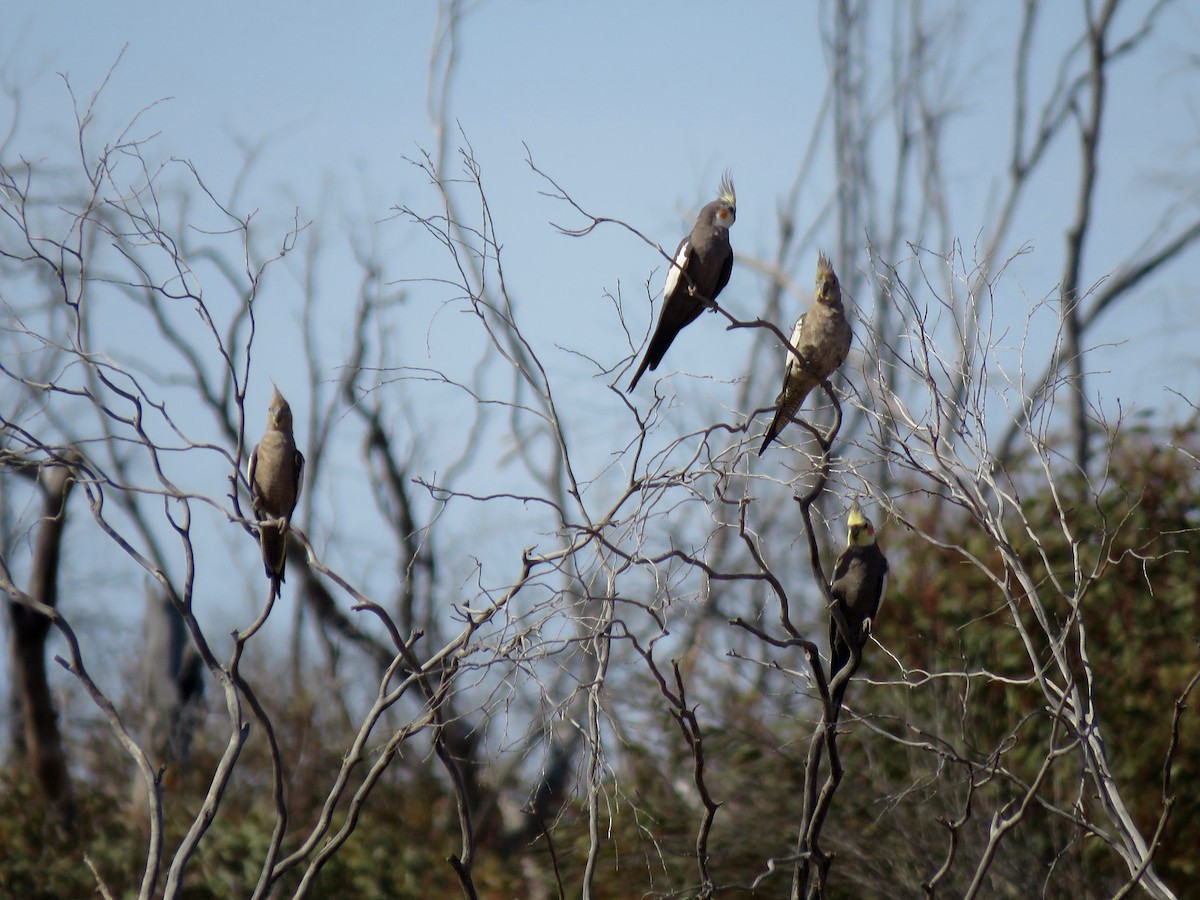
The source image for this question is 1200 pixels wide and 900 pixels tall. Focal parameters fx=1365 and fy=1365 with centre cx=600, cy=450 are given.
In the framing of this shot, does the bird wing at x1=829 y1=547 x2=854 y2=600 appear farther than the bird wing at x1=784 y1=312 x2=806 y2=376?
No

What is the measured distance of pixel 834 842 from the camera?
6.20 metres

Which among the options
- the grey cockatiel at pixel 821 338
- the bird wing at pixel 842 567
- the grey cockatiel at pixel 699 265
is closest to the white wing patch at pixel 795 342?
the grey cockatiel at pixel 821 338

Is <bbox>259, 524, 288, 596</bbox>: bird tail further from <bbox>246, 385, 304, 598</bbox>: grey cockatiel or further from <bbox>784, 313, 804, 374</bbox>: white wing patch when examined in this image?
<bbox>784, 313, 804, 374</bbox>: white wing patch

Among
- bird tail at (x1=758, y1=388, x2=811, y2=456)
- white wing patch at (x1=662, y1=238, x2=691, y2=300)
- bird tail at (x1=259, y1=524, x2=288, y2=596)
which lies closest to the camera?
bird tail at (x1=758, y1=388, x2=811, y2=456)

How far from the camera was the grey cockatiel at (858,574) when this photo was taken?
4.21 meters

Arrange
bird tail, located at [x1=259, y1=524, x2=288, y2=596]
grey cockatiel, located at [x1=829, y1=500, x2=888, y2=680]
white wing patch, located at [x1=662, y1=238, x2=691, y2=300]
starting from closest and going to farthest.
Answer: grey cockatiel, located at [x1=829, y1=500, x2=888, y2=680] < bird tail, located at [x1=259, y1=524, x2=288, y2=596] < white wing patch, located at [x1=662, y1=238, x2=691, y2=300]

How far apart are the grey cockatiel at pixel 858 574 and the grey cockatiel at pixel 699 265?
100cm

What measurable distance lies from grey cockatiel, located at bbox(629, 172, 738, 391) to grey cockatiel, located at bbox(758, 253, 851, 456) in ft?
1.59

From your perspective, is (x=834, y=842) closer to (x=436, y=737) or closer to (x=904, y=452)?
(x=904, y=452)

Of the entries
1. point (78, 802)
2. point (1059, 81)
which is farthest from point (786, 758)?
point (1059, 81)

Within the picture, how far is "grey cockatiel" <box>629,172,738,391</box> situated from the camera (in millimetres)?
4855

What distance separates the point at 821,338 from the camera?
14.5 ft

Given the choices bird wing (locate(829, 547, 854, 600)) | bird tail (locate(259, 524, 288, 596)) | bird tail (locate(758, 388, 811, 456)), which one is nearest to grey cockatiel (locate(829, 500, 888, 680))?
bird wing (locate(829, 547, 854, 600))

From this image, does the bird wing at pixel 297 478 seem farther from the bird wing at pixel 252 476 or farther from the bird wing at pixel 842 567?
the bird wing at pixel 842 567
